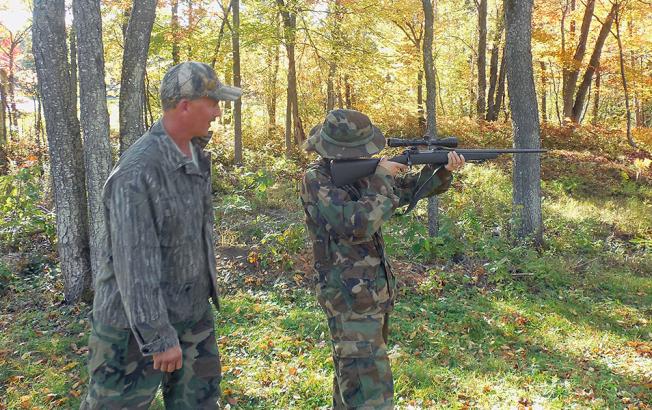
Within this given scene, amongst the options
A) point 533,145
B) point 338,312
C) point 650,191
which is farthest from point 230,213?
point 650,191

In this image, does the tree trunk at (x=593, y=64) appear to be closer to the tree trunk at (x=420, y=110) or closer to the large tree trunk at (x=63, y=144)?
the tree trunk at (x=420, y=110)

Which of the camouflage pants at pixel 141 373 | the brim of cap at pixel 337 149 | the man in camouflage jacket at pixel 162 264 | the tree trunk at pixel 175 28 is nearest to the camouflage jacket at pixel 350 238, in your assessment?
the brim of cap at pixel 337 149

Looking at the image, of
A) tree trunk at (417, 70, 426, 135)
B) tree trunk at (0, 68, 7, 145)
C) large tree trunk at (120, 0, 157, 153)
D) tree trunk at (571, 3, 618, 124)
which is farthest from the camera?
tree trunk at (417, 70, 426, 135)

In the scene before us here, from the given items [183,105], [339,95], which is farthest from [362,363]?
[339,95]

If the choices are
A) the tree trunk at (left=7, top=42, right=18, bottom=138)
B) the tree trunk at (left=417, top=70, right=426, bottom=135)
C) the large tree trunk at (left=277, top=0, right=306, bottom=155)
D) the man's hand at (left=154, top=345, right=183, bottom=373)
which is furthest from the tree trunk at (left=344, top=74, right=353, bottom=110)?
the man's hand at (left=154, top=345, right=183, bottom=373)

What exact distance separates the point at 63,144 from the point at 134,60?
1.33 meters

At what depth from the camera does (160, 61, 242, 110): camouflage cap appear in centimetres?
237

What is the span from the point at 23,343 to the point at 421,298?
446cm

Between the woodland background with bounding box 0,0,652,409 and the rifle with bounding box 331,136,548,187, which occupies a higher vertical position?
the rifle with bounding box 331,136,548,187

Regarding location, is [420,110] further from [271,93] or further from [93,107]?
[93,107]

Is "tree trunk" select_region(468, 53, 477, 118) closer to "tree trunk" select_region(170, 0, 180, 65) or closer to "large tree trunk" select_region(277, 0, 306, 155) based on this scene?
"large tree trunk" select_region(277, 0, 306, 155)

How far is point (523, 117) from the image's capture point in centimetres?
786

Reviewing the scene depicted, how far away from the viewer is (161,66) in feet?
62.2

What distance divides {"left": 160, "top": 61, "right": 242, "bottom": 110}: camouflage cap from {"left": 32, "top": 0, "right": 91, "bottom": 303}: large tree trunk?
418 cm
